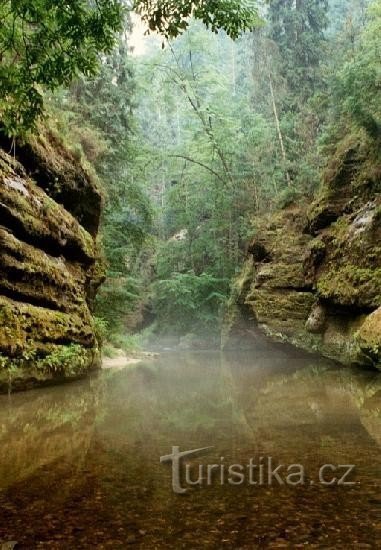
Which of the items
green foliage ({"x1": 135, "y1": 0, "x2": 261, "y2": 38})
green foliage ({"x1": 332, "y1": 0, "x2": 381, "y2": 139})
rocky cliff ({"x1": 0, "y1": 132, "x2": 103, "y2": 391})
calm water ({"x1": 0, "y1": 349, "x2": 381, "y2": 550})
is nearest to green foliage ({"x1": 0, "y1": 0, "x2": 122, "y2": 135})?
green foliage ({"x1": 135, "y1": 0, "x2": 261, "y2": 38})

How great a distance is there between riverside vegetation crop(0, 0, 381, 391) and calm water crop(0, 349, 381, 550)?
273 centimetres

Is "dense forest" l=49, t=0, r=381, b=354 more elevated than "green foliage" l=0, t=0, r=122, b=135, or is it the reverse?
"dense forest" l=49, t=0, r=381, b=354

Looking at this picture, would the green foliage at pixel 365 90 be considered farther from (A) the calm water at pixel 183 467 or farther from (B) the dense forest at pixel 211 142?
(A) the calm water at pixel 183 467

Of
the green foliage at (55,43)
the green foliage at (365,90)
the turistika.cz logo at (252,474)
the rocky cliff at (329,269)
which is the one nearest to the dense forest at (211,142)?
the green foliage at (365,90)

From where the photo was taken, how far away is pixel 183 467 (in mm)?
4035

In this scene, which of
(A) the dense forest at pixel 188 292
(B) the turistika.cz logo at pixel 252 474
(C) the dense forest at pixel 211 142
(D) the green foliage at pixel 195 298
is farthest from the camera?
(D) the green foliage at pixel 195 298

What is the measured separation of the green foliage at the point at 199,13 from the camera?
518 cm

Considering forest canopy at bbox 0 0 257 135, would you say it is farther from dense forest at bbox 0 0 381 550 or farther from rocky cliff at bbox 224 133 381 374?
rocky cliff at bbox 224 133 381 374

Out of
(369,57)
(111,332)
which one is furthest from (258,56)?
(111,332)

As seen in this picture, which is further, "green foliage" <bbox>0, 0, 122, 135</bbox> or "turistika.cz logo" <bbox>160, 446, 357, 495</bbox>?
"green foliage" <bbox>0, 0, 122, 135</bbox>

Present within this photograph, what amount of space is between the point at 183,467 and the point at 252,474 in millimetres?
627

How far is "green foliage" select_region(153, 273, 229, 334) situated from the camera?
3066cm

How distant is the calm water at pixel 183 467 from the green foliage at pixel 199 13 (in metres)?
4.60

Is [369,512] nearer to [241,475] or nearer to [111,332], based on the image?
[241,475]
